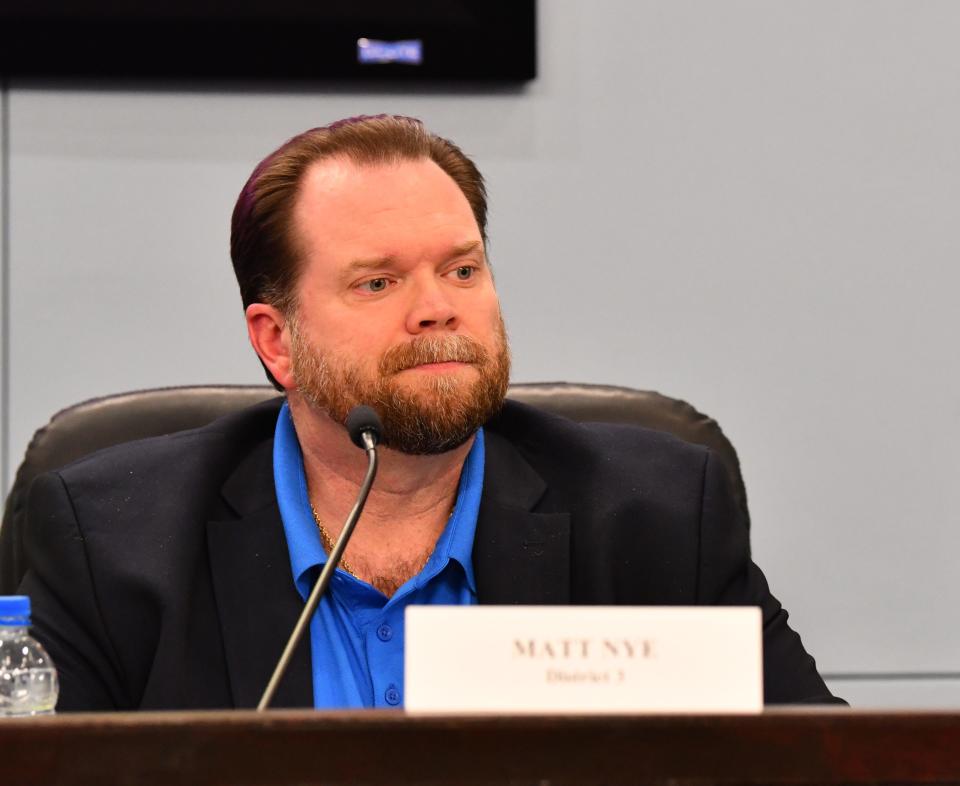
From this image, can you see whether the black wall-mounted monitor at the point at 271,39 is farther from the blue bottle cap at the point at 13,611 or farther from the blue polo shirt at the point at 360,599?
the blue bottle cap at the point at 13,611

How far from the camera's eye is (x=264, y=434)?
1954mm

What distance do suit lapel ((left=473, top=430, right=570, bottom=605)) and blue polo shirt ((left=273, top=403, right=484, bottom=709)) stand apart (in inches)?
0.8

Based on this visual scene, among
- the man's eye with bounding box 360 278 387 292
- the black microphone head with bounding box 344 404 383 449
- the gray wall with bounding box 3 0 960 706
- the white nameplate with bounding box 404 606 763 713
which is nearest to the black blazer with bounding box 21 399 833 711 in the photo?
the man's eye with bounding box 360 278 387 292

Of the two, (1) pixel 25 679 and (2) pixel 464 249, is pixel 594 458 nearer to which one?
(2) pixel 464 249

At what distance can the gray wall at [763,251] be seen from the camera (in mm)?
2508

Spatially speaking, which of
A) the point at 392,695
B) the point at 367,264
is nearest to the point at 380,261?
the point at 367,264

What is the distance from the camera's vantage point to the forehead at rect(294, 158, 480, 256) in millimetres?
1810

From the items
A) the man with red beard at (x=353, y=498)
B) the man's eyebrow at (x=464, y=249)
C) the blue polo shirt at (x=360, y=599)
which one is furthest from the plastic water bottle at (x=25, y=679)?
the man's eyebrow at (x=464, y=249)

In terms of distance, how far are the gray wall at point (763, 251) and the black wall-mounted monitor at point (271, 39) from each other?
2.1 inches

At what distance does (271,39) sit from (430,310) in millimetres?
903

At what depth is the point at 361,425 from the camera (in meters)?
1.41

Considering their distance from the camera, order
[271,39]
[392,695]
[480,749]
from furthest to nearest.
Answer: [271,39]
[392,695]
[480,749]

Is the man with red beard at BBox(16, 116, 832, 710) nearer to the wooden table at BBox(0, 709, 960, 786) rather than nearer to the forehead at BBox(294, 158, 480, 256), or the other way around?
the forehead at BBox(294, 158, 480, 256)

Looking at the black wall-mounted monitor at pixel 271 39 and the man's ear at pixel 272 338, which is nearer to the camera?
the man's ear at pixel 272 338
